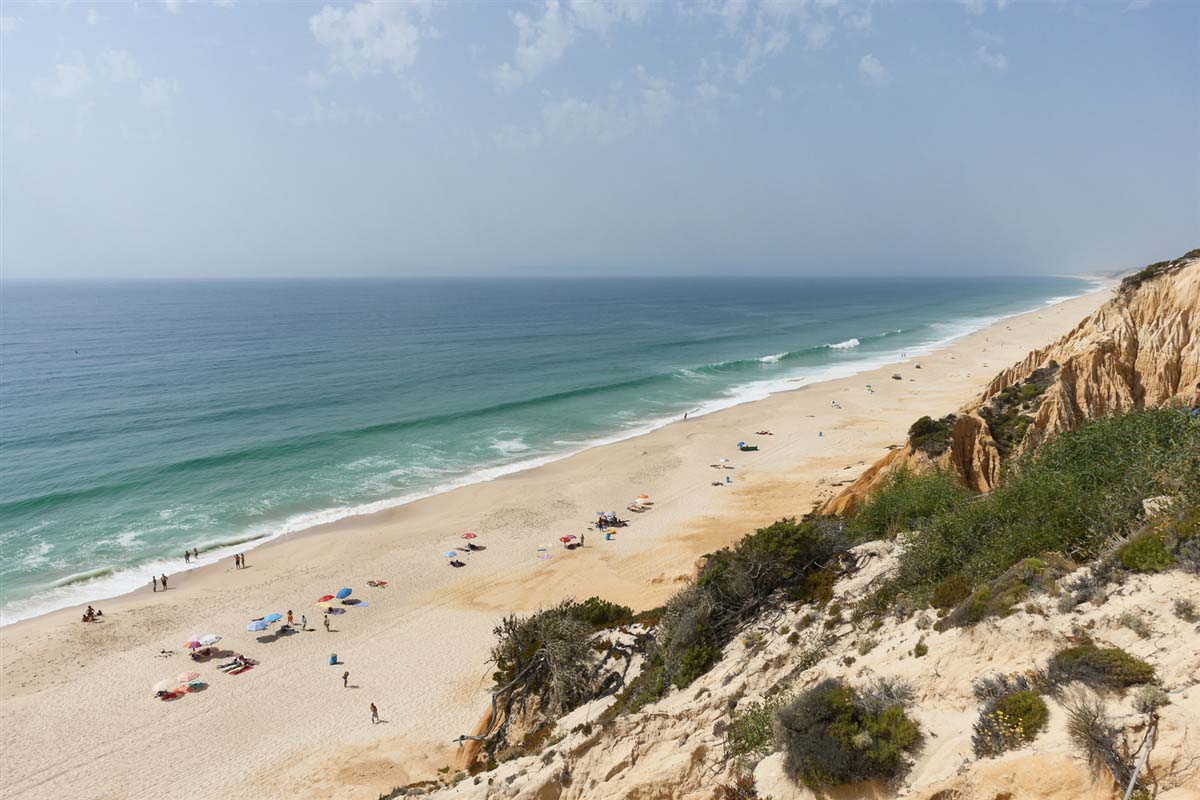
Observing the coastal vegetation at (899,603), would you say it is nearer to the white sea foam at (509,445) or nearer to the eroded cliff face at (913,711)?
the eroded cliff face at (913,711)

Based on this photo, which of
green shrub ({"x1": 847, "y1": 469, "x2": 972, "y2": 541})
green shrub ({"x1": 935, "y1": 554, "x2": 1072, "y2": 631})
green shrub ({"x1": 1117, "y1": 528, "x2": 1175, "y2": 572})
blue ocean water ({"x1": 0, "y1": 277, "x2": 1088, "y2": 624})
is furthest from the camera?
blue ocean water ({"x1": 0, "y1": 277, "x2": 1088, "y2": 624})

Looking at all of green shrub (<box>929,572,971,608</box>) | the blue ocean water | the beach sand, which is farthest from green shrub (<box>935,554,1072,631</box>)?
the blue ocean water

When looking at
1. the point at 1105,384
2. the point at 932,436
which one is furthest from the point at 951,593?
the point at 1105,384

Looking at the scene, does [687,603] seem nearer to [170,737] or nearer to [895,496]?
[895,496]

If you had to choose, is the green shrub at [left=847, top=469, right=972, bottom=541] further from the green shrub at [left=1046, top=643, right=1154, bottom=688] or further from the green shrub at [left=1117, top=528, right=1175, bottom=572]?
the green shrub at [left=1046, top=643, right=1154, bottom=688]

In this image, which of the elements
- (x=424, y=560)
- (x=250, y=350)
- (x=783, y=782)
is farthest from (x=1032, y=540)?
(x=250, y=350)

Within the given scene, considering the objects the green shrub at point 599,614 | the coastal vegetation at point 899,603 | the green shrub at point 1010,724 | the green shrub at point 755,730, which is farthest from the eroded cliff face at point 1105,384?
the green shrub at point 1010,724
